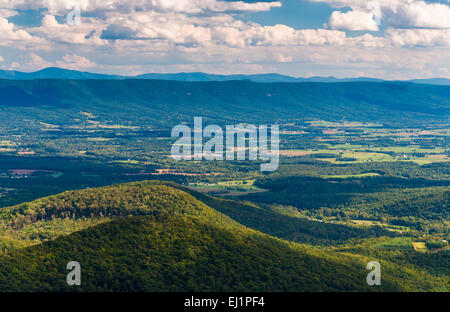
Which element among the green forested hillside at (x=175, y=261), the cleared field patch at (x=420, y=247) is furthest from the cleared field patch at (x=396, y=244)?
the green forested hillside at (x=175, y=261)

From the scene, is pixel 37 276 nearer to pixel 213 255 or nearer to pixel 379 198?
pixel 213 255

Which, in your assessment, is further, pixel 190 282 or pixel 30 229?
pixel 30 229

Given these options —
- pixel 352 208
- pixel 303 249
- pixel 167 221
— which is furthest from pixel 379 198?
pixel 167 221
